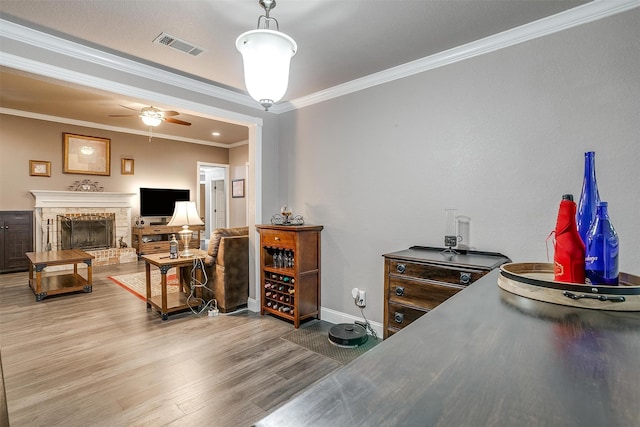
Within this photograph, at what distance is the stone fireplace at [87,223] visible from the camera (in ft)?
18.7

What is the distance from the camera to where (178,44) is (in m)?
2.43

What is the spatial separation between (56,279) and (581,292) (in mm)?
6218

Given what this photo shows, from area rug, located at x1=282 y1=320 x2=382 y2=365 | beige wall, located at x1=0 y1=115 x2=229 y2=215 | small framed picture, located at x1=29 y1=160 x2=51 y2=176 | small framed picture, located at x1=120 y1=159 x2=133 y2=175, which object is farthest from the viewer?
small framed picture, located at x1=120 y1=159 x2=133 y2=175

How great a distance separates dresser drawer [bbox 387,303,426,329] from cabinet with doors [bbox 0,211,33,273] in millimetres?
6399

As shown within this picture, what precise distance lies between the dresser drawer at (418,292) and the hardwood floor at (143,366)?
0.78m

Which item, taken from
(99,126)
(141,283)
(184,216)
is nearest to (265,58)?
(184,216)

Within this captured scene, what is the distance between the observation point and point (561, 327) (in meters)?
0.75

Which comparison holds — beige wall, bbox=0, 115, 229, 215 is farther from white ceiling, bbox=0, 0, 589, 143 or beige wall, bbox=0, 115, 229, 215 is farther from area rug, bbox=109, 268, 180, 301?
white ceiling, bbox=0, 0, 589, 143

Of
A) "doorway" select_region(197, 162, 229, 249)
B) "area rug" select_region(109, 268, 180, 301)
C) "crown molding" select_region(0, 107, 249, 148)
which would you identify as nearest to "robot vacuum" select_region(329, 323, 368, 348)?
"area rug" select_region(109, 268, 180, 301)

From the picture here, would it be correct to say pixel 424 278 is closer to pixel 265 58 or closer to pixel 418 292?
pixel 418 292

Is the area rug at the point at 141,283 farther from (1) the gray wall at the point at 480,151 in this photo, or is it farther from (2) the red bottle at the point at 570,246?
(2) the red bottle at the point at 570,246

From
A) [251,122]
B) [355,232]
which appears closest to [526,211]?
[355,232]

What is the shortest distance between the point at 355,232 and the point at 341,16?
192 cm

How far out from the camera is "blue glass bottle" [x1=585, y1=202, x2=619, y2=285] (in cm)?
92
